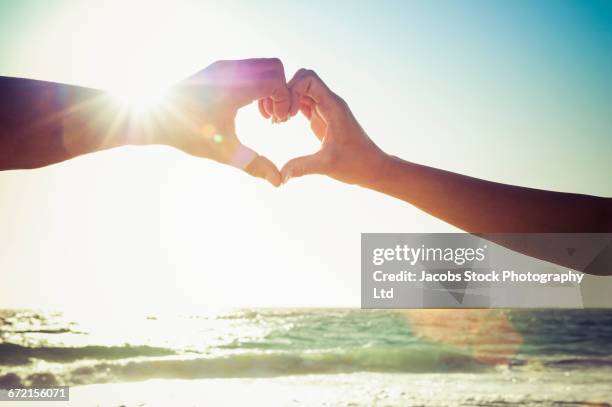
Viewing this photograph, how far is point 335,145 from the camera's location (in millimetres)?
2332

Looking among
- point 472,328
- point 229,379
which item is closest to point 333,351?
point 229,379

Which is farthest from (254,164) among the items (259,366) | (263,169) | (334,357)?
(334,357)

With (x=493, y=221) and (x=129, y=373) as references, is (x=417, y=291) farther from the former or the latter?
(x=493, y=221)

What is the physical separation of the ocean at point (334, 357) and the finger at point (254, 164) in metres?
8.97

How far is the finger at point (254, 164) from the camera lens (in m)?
2.11

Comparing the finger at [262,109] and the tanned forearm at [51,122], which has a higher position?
the finger at [262,109]

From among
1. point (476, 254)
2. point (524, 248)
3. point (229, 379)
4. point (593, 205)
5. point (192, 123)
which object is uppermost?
point (476, 254)

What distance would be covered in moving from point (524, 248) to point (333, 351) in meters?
17.4

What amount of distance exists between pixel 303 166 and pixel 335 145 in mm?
146

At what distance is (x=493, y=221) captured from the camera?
2.23 metres

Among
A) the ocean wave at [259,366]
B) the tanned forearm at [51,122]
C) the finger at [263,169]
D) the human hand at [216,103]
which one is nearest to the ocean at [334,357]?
the ocean wave at [259,366]

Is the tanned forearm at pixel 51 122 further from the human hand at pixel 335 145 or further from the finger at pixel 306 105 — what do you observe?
the finger at pixel 306 105

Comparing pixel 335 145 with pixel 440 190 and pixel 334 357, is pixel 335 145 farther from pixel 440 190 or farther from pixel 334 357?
pixel 334 357

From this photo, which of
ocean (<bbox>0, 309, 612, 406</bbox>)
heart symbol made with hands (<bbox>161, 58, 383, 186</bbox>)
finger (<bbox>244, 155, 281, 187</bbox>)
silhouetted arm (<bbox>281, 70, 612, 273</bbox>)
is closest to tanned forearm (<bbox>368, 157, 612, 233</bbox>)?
silhouetted arm (<bbox>281, 70, 612, 273</bbox>)
